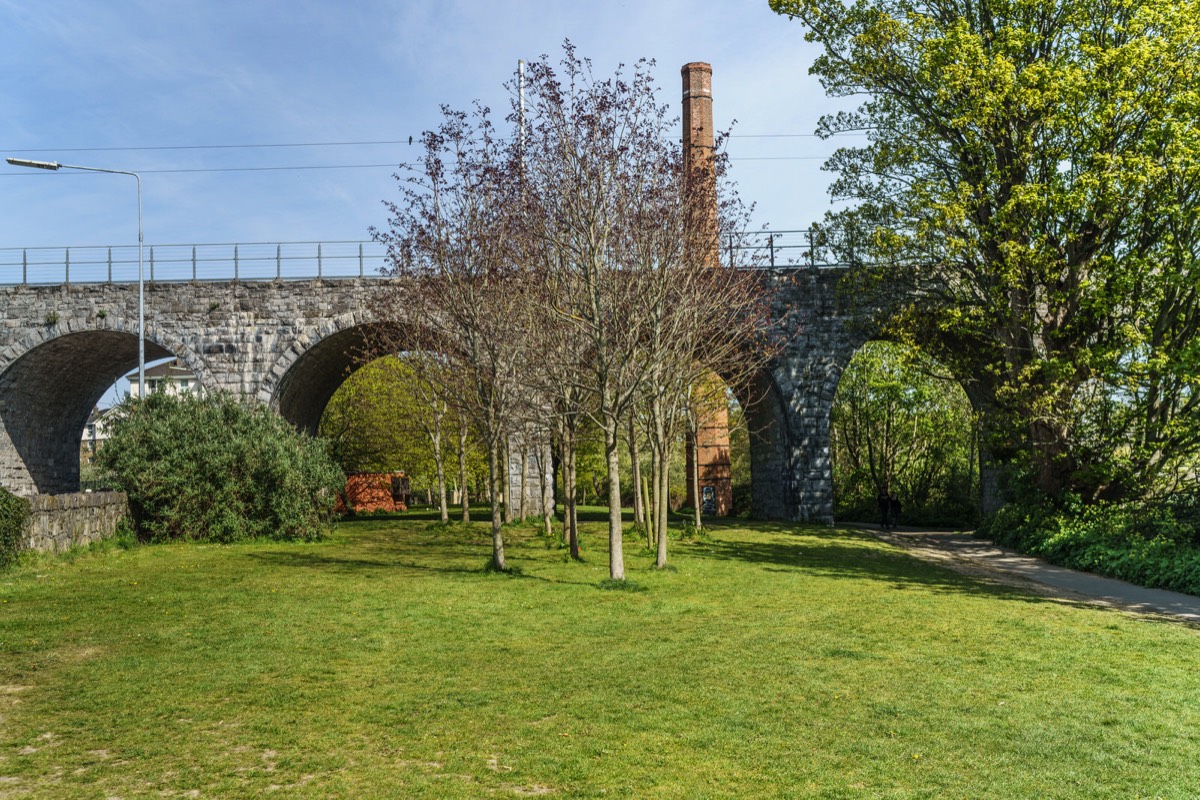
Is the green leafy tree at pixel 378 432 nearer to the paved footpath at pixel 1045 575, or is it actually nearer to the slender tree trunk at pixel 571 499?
the slender tree trunk at pixel 571 499

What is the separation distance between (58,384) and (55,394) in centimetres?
45

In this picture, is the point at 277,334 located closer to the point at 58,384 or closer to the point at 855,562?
the point at 58,384

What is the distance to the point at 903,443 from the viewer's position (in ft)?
118

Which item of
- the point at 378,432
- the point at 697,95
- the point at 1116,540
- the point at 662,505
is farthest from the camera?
the point at 378,432

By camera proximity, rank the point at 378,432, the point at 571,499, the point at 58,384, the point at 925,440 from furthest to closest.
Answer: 1. the point at 378,432
2. the point at 925,440
3. the point at 58,384
4. the point at 571,499

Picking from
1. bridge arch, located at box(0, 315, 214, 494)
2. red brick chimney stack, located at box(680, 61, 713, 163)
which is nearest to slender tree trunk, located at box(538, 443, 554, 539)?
bridge arch, located at box(0, 315, 214, 494)

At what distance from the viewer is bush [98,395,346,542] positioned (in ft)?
73.2

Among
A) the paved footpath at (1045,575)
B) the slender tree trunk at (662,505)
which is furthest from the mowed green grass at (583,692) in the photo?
the slender tree trunk at (662,505)

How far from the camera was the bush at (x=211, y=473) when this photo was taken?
73.2 ft

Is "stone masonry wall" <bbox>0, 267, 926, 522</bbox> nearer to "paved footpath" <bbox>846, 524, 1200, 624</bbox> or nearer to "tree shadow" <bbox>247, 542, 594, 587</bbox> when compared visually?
"paved footpath" <bbox>846, 524, 1200, 624</bbox>

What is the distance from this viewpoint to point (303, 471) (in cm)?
2377

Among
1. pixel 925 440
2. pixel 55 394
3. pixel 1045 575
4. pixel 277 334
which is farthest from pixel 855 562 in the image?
pixel 55 394

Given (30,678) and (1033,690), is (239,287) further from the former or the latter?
(1033,690)

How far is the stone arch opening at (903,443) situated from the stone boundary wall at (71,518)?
2216 centimetres
